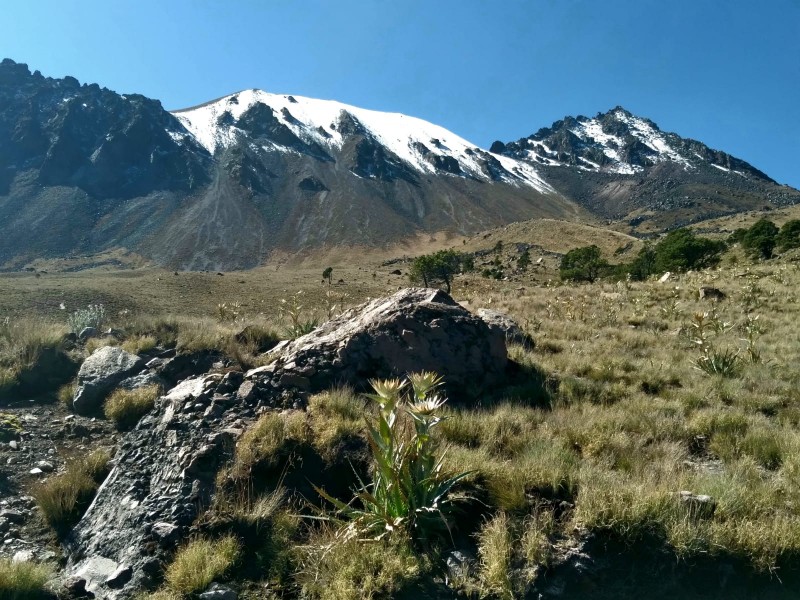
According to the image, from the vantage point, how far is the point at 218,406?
504 cm

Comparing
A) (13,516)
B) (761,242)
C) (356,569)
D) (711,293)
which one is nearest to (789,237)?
(761,242)

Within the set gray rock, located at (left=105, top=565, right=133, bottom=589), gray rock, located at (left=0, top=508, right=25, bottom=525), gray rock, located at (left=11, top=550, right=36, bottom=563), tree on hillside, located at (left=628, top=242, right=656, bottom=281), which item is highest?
tree on hillside, located at (left=628, top=242, right=656, bottom=281)

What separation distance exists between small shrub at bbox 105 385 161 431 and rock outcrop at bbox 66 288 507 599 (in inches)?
58.1

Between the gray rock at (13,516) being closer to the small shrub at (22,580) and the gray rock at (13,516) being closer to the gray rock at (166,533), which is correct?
the small shrub at (22,580)

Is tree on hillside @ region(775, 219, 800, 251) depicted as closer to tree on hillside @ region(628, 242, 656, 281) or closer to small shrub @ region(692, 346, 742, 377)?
tree on hillside @ region(628, 242, 656, 281)

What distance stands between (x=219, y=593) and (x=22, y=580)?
1507 millimetres

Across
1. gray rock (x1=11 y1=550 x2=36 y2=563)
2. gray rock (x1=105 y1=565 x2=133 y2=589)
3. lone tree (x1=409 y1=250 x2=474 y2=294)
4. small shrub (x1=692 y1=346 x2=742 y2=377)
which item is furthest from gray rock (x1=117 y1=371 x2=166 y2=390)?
lone tree (x1=409 y1=250 x2=474 y2=294)

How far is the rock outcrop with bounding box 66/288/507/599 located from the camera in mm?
3881

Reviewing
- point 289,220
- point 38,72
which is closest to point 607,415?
point 289,220

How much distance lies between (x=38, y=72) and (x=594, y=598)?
20933 cm

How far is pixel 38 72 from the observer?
162 m

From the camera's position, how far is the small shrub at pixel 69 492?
458 cm

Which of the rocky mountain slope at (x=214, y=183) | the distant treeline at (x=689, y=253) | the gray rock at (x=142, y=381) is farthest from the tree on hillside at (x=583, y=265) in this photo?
the rocky mountain slope at (x=214, y=183)

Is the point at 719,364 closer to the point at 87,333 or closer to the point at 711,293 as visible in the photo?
the point at 711,293
